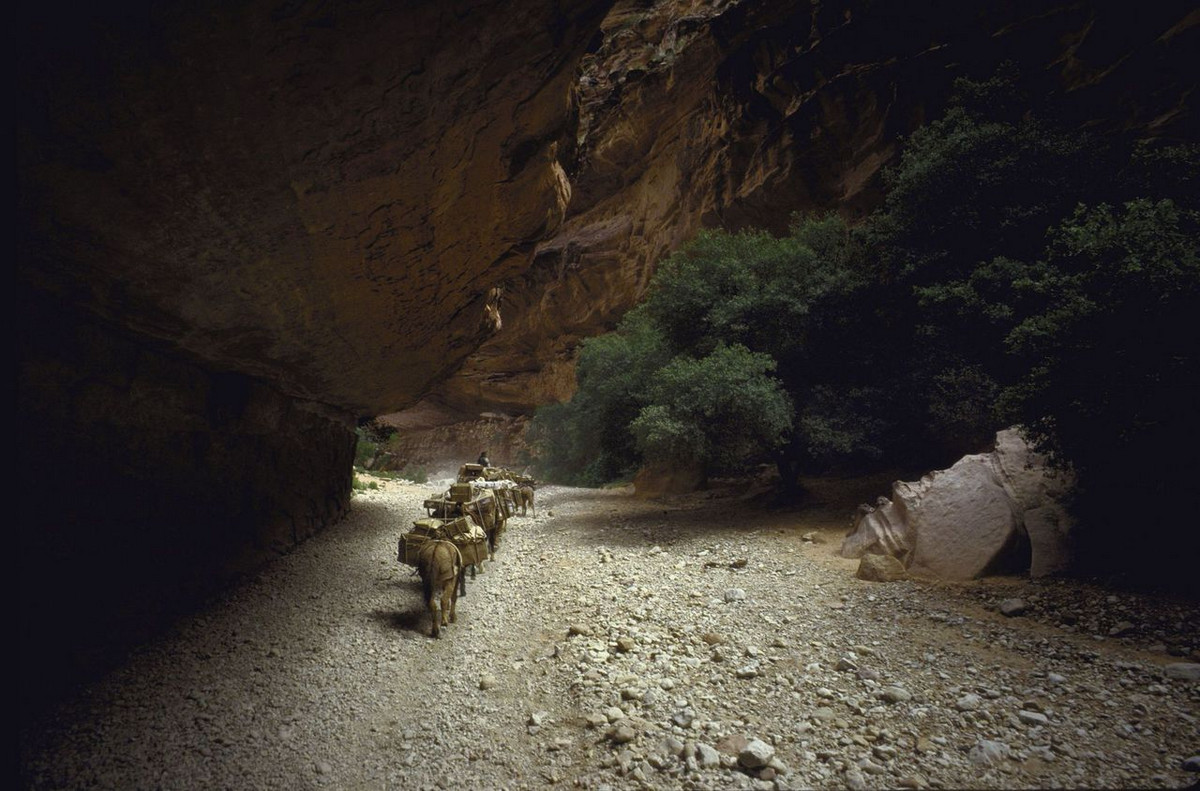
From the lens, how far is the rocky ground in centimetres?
309

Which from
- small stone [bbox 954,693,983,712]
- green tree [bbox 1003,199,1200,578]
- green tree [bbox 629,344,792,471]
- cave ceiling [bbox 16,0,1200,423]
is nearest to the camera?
cave ceiling [bbox 16,0,1200,423]

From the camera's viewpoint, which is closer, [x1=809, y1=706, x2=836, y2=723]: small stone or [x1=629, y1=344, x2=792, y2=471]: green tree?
[x1=809, y1=706, x2=836, y2=723]: small stone

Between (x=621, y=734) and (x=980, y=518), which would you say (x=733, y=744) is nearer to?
(x=621, y=734)

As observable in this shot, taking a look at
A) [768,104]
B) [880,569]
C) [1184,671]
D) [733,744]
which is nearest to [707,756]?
[733,744]

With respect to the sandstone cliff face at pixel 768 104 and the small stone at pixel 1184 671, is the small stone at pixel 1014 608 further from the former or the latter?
the sandstone cliff face at pixel 768 104

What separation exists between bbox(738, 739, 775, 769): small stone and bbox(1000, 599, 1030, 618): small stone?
3.52 meters

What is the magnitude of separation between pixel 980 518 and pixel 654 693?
5194 millimetres

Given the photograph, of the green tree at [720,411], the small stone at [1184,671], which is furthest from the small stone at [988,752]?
the green tree at [720,411]

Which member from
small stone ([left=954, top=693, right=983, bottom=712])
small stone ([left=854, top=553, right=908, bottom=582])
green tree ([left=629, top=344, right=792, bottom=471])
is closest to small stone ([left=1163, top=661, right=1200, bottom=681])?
small stone ([left=954, top=693, right=983, bottom=712])

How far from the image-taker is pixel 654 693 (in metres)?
4.07

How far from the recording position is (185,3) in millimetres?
2525

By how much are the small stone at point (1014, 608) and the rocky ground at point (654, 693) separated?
22mm

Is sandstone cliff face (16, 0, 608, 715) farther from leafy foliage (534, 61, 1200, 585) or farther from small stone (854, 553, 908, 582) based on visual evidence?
small stone (854, 553, 908, 582)

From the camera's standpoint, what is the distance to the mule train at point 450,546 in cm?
549
